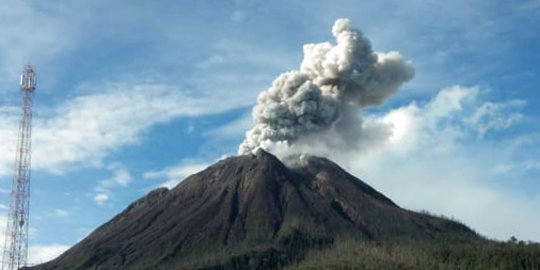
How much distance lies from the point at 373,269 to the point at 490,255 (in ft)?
A: 97.9

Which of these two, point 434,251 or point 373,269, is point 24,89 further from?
point 434,251

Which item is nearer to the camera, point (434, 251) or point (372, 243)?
point (434, 251)

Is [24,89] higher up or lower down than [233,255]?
higher up

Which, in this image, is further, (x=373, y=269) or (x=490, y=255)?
(x=490, y=255)

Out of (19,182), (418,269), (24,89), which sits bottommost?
(418,269)

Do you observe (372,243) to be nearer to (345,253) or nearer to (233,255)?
(345,253)

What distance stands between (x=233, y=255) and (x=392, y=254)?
38295 mm

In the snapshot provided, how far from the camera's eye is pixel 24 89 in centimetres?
12269

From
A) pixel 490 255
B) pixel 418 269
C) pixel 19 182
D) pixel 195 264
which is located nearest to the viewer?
pixel 19 182

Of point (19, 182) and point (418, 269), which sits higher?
point (19, 182)

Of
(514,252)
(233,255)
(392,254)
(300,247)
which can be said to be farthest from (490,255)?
(233,255)

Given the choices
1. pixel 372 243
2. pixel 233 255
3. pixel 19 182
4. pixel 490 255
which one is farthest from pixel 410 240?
pixel 19 182

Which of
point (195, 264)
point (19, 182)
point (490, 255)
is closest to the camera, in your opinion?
point (19, 182)

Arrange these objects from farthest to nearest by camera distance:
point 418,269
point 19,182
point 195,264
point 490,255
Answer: point 195,264, point 490,255, point 418,269, point 19,182
